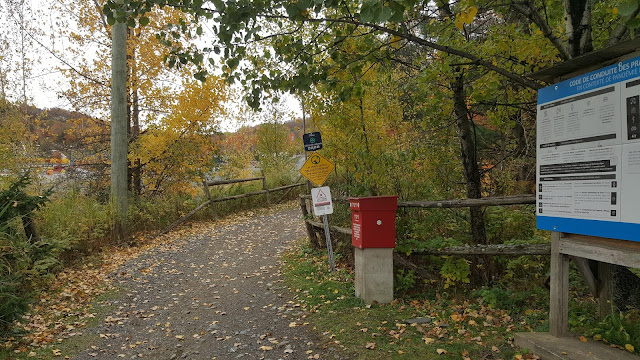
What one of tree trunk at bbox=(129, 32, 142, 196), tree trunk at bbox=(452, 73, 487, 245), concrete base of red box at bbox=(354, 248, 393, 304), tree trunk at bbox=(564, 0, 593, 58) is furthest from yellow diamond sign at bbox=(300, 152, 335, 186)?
tree trunk at bbox=(129, 32, 142, 196)

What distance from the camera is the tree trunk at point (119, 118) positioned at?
1099 centimetres

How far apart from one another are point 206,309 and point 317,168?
118 inches

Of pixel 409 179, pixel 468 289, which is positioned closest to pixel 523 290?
pixel 468 289

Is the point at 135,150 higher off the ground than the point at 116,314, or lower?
higher

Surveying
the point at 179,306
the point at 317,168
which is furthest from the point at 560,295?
the point at 179,306

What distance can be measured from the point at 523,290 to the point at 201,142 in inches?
412

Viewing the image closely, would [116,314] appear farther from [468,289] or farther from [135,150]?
[135,150]

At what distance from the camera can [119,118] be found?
11.3 metres

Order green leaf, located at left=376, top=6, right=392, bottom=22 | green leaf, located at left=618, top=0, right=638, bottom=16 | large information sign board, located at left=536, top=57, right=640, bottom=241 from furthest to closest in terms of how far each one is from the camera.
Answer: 1. large information sign board, located at left=536, top=57, right=640, bottom=241
2. green leaf, located at left=376, top=6, right=392, bottom=22
3. green leaf, located at left=618, top=0, right=638, bottom=16

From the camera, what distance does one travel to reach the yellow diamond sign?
7.32m

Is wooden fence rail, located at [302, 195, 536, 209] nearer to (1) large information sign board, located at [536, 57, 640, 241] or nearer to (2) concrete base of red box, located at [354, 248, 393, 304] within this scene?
(2) concrete base of red box, located at [354, 248, 393, 304]

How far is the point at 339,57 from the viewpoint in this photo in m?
5.20

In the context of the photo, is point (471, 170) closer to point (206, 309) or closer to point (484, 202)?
point (484, 202)

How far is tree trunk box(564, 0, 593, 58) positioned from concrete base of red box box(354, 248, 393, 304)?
3024 mm
